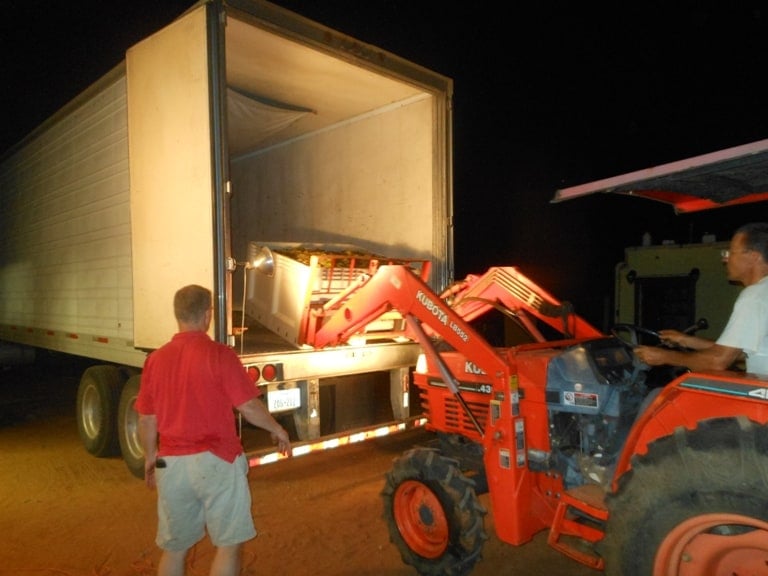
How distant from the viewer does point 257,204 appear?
332 inches

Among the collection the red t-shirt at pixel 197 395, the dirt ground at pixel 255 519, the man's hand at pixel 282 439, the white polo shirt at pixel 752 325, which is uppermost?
the white polo shirt at pixel 752 325

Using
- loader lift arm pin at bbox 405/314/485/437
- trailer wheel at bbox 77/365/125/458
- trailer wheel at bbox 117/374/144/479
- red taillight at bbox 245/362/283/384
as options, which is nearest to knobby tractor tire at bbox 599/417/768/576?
loader lift arm pin at bbox 405/314/485/437

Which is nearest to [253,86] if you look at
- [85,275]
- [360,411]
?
[85,275]

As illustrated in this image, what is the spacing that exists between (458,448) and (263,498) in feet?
6.65

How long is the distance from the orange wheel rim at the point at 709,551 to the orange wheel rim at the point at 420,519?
4.28 ft

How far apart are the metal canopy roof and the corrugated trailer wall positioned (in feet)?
14.1

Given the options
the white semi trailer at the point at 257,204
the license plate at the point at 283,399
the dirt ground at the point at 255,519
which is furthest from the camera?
the license plate at the point at 283,399

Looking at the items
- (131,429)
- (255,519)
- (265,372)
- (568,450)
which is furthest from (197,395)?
(131,429)

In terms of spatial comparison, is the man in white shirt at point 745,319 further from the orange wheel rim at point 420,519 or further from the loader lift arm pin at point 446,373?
the orange wheel rim at point 420,519

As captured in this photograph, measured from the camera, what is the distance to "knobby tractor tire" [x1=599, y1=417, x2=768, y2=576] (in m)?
2.05

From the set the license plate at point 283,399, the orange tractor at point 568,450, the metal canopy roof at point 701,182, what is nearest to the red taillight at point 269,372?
the license plate at point 283,399

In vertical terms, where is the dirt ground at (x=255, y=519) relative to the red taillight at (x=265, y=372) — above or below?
below

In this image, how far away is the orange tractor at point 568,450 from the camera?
2.16 m

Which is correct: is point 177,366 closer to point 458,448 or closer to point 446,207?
point 458,448
